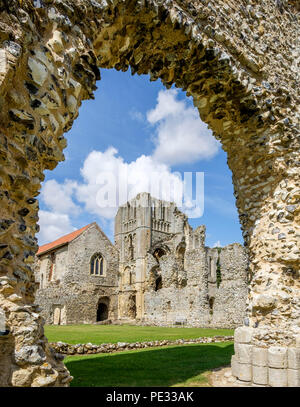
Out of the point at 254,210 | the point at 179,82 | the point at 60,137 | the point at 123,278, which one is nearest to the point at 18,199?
the point at 60,137

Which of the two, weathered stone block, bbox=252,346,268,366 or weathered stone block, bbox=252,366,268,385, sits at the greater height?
weathered stone block, bbox=252,346,268,366

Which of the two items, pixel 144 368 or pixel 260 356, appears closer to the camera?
pixel 260 356

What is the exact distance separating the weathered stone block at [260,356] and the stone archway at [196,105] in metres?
0.01

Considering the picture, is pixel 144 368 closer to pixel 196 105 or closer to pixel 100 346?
pixel 100 346

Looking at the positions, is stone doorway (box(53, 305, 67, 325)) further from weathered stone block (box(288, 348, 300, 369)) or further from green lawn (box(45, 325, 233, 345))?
weathered stone block (box(288, 348, 300, 369))

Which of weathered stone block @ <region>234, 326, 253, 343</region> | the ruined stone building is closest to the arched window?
the ruined stone building

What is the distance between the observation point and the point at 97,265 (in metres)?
31.6

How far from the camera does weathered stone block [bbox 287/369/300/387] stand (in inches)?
165

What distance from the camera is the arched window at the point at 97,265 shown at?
102 ft

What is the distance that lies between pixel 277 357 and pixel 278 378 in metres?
0.26

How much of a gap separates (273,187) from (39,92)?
4019mm

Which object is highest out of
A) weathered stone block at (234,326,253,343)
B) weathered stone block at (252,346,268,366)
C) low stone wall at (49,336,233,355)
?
weathered stone block at (234,326,253,343)

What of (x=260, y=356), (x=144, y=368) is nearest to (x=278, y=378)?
(x=260, y=356)

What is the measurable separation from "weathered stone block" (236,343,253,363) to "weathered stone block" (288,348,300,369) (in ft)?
1.74
